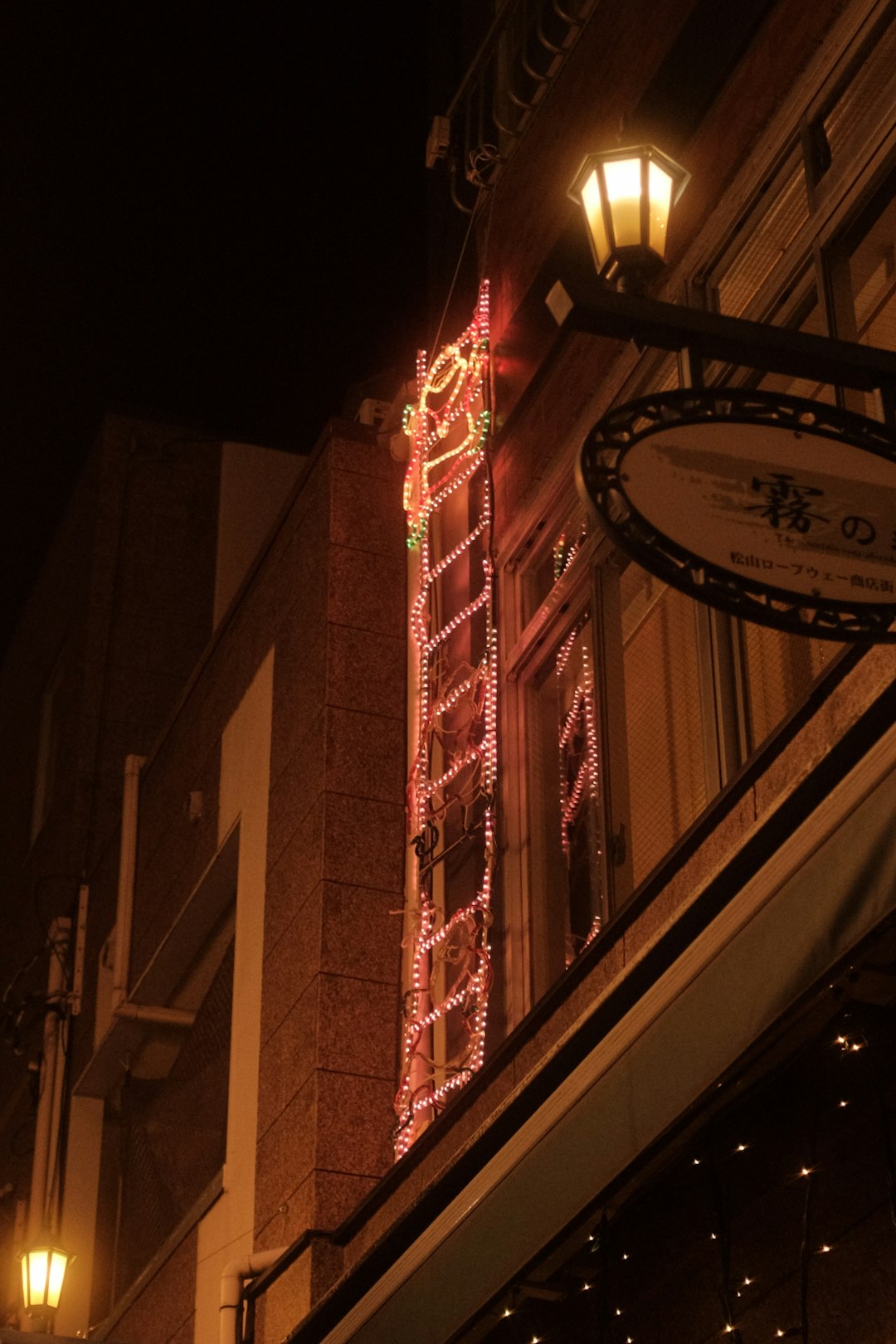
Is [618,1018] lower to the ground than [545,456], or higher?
lower

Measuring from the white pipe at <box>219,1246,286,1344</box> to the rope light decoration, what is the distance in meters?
0.89

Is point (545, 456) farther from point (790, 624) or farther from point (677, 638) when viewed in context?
point (790, 624)

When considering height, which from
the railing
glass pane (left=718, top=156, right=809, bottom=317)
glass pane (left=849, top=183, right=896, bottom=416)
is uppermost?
the railing

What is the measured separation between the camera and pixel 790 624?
4.89m

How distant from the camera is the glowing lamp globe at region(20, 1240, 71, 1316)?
497 inches

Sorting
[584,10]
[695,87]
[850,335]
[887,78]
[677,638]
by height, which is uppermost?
[584,10]

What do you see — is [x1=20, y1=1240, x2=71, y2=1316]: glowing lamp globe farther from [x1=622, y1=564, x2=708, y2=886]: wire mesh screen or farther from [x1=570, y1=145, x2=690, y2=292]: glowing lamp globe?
[x1=570, y1=145, x2=690, y2=292]: glowing lamp globe

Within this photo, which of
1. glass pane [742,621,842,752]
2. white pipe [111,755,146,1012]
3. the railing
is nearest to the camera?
glass pane [742,621,842,752]

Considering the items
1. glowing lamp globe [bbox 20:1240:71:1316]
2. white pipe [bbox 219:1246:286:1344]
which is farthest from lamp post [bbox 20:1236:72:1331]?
white pipe [bbox 219:1246:286:1344]

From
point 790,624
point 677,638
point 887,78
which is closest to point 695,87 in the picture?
point 887,78

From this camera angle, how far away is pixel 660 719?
8.62 metres

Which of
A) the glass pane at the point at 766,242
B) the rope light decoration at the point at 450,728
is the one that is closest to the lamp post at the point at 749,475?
the glass pane at the point at 766,242

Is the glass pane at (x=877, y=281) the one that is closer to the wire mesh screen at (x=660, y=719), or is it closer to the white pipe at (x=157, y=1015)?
the wire mesh screen at (x=660, y=719)

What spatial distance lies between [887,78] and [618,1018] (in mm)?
3811
